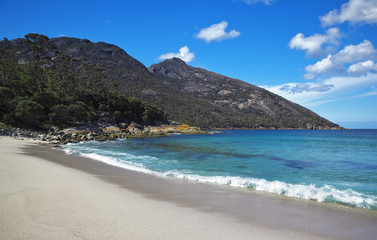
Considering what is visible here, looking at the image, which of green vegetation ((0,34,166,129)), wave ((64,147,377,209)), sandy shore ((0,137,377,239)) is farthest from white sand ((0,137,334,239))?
green vegetation ((0,34,166,129))

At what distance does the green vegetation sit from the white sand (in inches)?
1892

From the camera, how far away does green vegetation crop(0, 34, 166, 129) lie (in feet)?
152

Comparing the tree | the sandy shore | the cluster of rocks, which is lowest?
the cluster of rocks

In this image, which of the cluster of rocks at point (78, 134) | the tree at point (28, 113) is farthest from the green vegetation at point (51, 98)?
the cluster of rocks at point (78, 134)

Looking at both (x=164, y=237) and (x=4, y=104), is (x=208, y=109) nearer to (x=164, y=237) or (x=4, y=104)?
(x=4, y=104)

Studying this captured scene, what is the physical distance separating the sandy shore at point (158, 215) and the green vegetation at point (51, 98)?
47.4 metres

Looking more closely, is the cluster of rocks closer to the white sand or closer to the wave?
the wave

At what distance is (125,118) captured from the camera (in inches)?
3342

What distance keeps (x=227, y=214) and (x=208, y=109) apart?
183862 mm

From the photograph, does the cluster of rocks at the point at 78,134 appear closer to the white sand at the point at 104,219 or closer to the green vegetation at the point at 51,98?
the green vegetation at the point at 51,98

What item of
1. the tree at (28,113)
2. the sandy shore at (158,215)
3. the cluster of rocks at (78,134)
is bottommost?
the cluster of rocks at (78,134)

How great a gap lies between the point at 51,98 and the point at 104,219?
62984mm

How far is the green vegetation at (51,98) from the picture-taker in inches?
1829

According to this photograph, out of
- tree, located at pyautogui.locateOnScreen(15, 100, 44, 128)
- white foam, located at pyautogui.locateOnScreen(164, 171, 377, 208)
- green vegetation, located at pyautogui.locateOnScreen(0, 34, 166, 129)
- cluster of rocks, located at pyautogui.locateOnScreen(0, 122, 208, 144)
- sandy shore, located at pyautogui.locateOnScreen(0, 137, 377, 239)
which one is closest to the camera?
sandy shore, located at pyautogui.locateOnScreen(0, 137, 377, 239)
